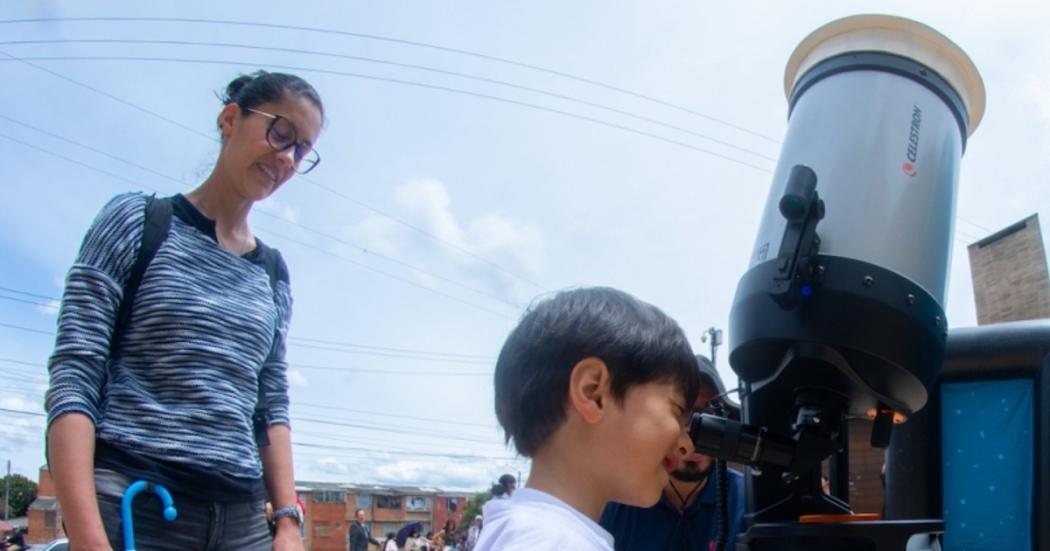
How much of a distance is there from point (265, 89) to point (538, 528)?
118 cm

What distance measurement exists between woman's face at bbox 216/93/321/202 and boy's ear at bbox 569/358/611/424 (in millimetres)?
881

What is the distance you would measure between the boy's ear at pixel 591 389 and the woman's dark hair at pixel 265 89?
96cm

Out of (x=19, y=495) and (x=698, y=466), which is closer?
(x=698, y=466)

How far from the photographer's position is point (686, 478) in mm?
2229

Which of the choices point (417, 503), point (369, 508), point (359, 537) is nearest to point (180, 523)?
point (359, 537)

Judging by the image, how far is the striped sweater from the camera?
1.43 metres

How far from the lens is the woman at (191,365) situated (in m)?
1.39

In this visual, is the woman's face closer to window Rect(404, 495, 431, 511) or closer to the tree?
window Rect(404, 495, 431, 511)

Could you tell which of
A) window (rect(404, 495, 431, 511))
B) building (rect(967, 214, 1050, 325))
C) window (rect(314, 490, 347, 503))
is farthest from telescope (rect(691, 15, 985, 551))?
window (rect(404, 495, 431, 511))

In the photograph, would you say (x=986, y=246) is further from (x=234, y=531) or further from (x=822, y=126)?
(x=234, y=531)

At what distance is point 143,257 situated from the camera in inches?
60.2

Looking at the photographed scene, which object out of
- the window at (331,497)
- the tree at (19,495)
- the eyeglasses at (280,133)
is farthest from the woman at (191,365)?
the tree at (19,495)

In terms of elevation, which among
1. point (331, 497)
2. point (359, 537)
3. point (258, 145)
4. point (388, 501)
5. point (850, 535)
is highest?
point (388, 501)

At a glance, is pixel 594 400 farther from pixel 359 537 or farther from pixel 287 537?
pixel 359 537
